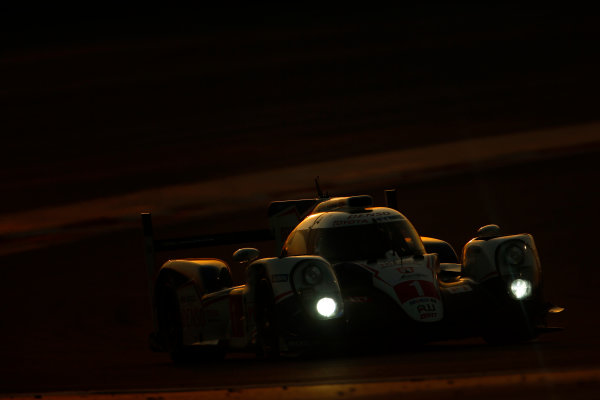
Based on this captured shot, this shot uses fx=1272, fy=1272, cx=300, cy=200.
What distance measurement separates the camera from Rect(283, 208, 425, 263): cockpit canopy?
12.3m

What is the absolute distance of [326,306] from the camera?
36.3 ft

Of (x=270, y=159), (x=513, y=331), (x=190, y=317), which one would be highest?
(x=270, y=159)

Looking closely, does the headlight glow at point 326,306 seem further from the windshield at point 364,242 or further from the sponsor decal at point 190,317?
the sponsor decal at point 190,317

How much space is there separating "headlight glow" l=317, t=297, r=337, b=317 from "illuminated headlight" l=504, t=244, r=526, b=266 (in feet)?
6.56

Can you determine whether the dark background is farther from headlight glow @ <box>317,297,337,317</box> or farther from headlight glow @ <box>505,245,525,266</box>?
headlight glow @ <box>317,297,337,317</box>

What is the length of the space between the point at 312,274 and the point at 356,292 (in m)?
0.57

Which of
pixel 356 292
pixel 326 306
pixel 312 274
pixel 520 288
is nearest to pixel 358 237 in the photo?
pixel 356 292

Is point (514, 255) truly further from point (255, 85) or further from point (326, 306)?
point (255, 85)

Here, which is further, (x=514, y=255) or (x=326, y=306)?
(x=514, y=255)

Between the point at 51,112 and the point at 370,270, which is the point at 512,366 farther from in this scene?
the point at 51,112

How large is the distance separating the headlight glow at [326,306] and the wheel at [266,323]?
42 cm

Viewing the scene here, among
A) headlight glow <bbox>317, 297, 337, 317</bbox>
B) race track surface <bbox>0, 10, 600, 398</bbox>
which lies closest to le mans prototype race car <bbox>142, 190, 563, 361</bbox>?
headlight glow <bbox>317, 297, 337, 317</bbox>

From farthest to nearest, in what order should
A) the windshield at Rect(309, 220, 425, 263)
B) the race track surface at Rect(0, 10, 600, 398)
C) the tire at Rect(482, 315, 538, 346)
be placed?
1. the windshield at Rect(309, 220, 425, 263)
2. the race track surface at Rect(0, 10, 600, 398)
3. the tire at Rect(482, 315, 538, 346)

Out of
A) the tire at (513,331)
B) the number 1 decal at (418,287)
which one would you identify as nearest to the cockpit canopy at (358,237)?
the number 1 decal at (418,287)
